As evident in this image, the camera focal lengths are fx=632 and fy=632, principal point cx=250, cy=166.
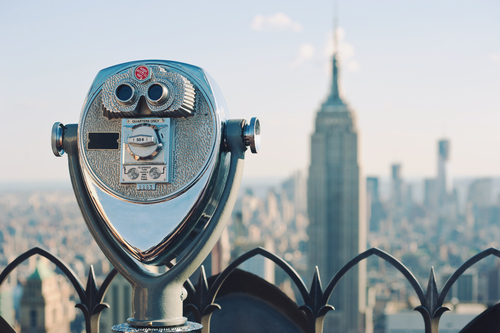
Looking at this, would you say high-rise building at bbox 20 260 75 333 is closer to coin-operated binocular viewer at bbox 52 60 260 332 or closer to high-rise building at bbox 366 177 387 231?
coin-operated binocular viewer at bbox 52 60 260 332

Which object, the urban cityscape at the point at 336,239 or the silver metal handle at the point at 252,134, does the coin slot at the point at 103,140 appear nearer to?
the silver metal handle at the point at 252,134

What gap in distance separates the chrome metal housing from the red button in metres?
0.02

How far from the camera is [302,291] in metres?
2.21

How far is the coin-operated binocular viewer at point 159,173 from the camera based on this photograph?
1927 mm

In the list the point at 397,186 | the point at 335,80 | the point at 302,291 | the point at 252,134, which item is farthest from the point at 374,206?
the point at 252,134

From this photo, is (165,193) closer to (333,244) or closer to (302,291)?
(302,291)

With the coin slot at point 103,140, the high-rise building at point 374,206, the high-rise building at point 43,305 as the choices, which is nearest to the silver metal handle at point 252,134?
the coin slot at point 103,140

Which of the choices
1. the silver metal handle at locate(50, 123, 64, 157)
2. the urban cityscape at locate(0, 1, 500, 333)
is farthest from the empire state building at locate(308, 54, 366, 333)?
the silver metal handle at locate(50, 123, 64, 157)

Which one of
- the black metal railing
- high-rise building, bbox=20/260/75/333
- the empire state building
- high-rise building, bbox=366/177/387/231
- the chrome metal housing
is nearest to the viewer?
the chrome metal housing

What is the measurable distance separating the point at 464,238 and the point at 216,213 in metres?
92.2

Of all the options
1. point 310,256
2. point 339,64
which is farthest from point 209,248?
point 339,64

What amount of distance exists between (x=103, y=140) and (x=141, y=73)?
0.24m

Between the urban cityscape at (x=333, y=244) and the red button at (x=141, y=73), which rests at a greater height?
the red button at (x=141, y=73)

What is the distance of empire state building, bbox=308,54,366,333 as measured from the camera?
6369 centimetres
